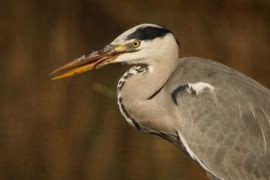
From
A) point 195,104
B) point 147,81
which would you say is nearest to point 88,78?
point 147,81

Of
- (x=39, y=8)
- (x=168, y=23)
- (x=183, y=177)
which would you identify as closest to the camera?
(x=183, y=177)

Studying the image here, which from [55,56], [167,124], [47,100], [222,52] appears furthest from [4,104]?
[167,124]

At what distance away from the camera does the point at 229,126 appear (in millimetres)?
5852

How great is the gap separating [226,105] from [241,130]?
0.55 feet

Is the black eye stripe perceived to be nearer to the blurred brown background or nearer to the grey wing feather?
the grey wing feather

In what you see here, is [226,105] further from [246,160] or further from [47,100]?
[47,100]

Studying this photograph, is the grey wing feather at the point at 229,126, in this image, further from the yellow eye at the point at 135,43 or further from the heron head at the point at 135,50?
the yellow eye at the point at 135,43

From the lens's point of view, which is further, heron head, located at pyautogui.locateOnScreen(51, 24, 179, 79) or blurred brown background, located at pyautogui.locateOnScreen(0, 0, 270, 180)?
blurred brown background, located at pyautogui.locateOnScreen(0, 0, 270, 180)

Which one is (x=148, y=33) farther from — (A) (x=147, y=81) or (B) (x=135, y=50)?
(A) (x=147, y=81)

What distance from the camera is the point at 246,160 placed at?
5.88 m

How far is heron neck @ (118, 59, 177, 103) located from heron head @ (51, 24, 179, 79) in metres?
0.05

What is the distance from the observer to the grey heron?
Result: 5.80m

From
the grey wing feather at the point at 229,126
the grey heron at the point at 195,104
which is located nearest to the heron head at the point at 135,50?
the grey heron at the point at 195,104

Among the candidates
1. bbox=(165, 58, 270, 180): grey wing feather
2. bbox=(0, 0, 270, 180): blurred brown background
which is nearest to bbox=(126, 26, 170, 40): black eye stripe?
bbox=(165, 58, 270, 180): grey wing feather
